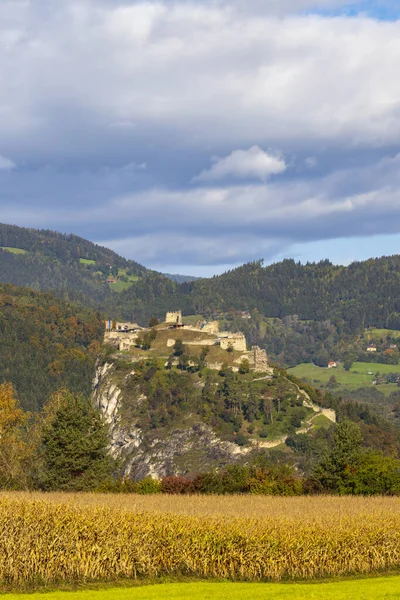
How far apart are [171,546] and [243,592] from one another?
227 inches

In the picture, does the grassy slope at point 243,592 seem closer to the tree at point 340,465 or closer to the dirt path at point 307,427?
the tree at point 340,465

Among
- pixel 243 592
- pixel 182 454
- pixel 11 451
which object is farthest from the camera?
pixel 182 454

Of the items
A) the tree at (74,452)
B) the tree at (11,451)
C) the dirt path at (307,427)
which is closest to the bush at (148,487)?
the tree at (74,452)

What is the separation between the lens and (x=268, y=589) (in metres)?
38.8

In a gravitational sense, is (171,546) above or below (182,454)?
above

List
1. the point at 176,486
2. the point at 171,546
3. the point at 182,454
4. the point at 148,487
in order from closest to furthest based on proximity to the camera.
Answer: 1. the point at 171,546
2. the point at 148,487
3. the point at 176,486
4. the point at 182,454

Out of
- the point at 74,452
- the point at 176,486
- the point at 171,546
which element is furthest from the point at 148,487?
the point at 171,546

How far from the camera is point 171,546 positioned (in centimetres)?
4238

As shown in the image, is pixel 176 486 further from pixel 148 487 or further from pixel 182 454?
pixel 182 454

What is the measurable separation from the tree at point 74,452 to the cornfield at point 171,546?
124 ft

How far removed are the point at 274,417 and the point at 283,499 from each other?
129 metres

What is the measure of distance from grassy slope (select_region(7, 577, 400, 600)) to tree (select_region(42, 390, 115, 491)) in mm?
42951

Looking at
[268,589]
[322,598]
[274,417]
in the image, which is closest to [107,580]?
[268,589]

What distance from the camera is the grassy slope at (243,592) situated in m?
36.8
